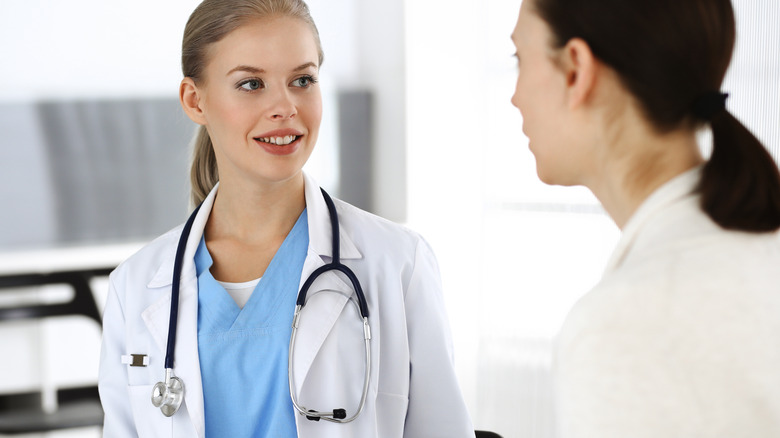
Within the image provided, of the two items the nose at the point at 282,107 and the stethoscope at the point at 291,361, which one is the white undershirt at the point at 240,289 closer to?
the stethoscope at the point at 291,361

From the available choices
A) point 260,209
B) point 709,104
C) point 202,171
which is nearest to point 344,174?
point 202,171

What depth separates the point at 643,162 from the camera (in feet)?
2.18

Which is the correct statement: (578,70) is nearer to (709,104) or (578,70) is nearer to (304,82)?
(709,104)

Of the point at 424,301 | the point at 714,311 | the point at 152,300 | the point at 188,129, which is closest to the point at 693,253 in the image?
the point at 714,311

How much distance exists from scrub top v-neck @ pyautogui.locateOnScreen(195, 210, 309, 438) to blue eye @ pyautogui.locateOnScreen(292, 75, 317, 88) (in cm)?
31

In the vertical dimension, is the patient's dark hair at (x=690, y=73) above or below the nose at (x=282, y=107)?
above

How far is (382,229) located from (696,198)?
783 millimetres

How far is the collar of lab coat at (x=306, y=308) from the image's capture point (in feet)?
3.91

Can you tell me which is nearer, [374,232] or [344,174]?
[374,232]

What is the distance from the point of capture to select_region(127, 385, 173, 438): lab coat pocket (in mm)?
1229

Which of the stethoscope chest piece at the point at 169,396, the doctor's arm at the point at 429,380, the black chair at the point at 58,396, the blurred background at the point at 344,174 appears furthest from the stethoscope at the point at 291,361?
the blurred background at the point at 344,174

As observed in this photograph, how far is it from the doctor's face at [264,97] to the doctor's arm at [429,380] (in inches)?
12.9

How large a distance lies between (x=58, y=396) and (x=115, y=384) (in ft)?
4.67

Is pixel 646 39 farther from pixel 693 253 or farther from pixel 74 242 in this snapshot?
Result: pixel 74 242
